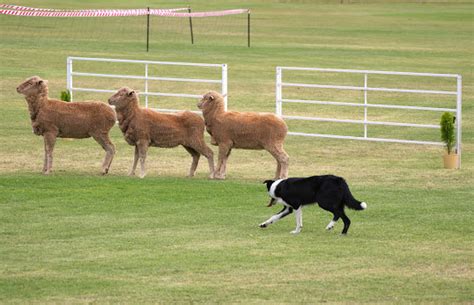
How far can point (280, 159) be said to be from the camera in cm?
1672

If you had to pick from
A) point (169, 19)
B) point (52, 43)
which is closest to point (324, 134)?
point (52, 43)

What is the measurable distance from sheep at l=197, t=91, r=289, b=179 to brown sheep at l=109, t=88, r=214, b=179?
175mm

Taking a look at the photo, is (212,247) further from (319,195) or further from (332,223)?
(332,223)

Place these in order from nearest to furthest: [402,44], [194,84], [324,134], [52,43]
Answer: [324,134] < [194,84] < [52,43] < [402,44]

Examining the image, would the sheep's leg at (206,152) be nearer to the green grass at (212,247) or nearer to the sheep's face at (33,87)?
the green grass at (212,247)

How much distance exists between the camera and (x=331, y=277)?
1107 centimetres

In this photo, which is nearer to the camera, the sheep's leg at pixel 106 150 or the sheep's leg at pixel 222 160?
the sheep's leg at pixel 222 160

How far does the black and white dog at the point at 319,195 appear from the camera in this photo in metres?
12.8

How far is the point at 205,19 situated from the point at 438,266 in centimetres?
4056

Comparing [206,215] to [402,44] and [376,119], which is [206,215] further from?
[402,44]

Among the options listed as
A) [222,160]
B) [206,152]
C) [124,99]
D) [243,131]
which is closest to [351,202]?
[243,131]

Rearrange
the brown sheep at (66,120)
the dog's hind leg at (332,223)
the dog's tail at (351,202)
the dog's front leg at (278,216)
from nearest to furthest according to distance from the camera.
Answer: the dog's tail at (351,202), the dog's hind leg at (332,223), the dog's front leg at (278,216), the brown sheep at (66,120)

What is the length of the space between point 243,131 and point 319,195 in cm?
407

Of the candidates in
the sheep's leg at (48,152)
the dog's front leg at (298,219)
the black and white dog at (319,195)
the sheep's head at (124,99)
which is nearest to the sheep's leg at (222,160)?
the sheep's head at (124,99)
